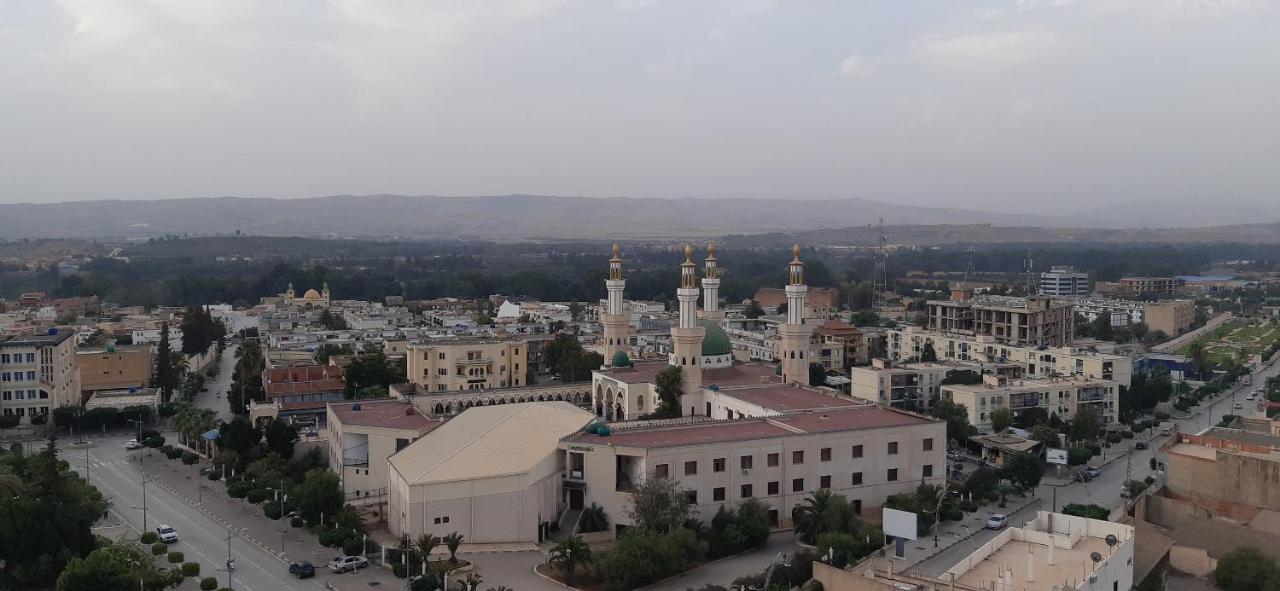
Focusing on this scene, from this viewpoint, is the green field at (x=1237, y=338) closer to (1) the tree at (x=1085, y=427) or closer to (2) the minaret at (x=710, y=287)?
(1) the tree at (x=1085, y=427)

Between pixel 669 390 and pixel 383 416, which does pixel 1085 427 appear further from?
pixel 383 416

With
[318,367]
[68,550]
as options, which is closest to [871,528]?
[68,550]

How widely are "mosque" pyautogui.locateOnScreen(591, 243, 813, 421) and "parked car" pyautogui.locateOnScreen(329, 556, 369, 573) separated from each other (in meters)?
13.4

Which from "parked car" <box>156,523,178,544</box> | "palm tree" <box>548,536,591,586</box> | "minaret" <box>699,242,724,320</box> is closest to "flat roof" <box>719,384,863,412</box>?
"minaret" <box>699,242,724,320</box>

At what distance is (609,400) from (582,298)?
210 ft

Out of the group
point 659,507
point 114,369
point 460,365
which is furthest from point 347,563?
point 114,369

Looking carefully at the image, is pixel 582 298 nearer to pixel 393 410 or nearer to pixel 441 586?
pixel 393 410

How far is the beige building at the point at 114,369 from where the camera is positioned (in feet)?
159

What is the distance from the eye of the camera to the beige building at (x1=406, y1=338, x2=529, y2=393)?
4544 cm

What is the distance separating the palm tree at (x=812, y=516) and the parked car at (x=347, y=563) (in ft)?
34.9

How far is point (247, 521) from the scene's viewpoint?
95.9 ft

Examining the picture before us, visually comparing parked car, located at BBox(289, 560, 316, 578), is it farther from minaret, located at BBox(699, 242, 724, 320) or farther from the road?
minaret, located at BBox(699, 242, 724, 320)

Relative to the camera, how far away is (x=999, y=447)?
118 ft

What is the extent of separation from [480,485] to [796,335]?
15.7m
